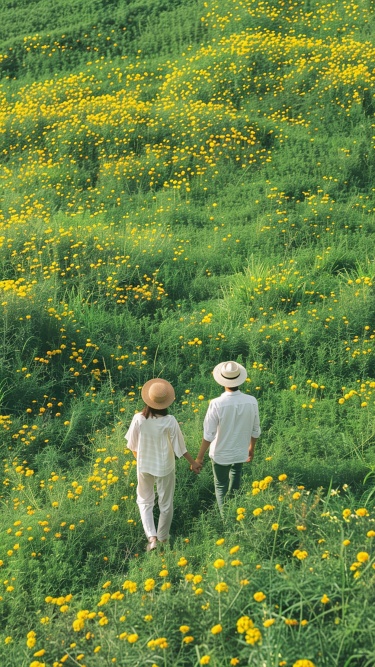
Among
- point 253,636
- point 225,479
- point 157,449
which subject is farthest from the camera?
point 225,479

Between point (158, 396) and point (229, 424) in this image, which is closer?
point (158, 396)

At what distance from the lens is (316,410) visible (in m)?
6.06

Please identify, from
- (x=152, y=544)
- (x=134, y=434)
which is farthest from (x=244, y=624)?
(x=134, y=434)

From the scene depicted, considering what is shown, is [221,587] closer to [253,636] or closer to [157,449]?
[253,636]

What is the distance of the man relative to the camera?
186 inches

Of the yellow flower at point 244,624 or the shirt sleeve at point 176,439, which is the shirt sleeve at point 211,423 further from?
the yellow flower at point 244,624

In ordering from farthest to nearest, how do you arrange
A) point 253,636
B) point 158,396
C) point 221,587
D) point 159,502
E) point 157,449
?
point 159,502 → point 157,449 → point 158,396 → point 221,587 → point 253,636

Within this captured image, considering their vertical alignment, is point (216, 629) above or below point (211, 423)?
above

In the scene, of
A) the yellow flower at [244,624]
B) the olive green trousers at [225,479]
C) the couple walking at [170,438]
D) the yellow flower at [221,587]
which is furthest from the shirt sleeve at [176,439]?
the yellow flower at [244,624]

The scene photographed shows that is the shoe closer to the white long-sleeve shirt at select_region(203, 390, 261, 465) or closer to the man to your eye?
the man

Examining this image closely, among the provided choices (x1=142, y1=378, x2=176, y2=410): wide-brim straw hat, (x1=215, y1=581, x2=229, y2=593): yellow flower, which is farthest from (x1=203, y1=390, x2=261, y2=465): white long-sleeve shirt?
(x1=215, y1=581, x2=229, y2=593): yellow flower

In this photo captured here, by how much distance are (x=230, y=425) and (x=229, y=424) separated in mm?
11

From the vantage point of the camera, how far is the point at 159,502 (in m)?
4.80

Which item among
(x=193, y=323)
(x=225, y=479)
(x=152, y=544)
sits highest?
(x=225, y=479)
